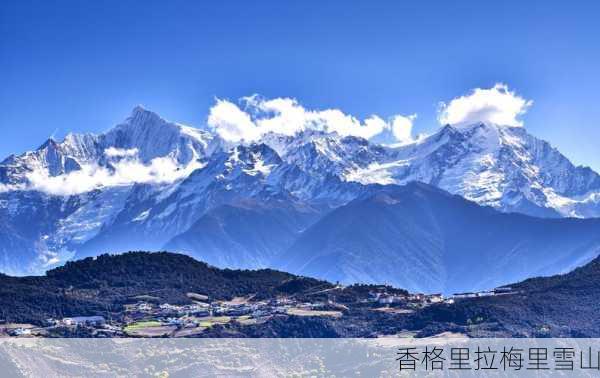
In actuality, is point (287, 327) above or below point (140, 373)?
above

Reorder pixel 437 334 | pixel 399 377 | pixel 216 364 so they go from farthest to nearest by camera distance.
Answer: pixel 437 334 < pixel 216 364 < pixel 399 377

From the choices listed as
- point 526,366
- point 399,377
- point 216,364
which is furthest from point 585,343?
point 216,364

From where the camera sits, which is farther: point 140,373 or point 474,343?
point 474,343

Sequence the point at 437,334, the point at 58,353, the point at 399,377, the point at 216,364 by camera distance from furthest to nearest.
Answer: the point at 437,334
the point at 58,353
the point at 216,364
the point at 399,377

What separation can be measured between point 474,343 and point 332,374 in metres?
31.8

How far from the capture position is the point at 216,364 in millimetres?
157125

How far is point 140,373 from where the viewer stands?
487 feet

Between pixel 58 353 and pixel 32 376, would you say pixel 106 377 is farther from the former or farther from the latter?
pixel 58 353

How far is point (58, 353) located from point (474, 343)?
59255mm

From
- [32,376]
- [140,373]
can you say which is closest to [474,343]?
[140,373]

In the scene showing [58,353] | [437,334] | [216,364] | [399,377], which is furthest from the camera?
[437,334]

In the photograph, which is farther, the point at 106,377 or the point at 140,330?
the point at 140,330

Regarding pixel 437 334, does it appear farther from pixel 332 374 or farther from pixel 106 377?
pixel 106 377

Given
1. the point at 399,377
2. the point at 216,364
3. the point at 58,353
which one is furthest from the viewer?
the point at 58,353
